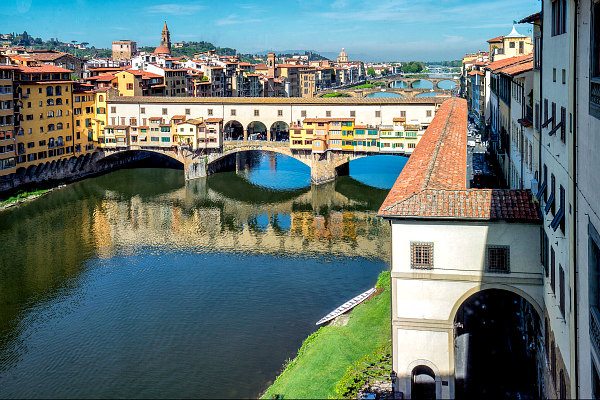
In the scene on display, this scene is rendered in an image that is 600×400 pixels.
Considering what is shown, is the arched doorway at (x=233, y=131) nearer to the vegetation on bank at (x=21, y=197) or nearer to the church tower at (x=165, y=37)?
the vegetation on bank at (x=21, y=197)

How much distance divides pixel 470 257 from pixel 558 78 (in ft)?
10.9

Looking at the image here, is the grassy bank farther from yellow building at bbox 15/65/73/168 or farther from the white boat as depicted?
yellow building at bbox 15/65/73/168

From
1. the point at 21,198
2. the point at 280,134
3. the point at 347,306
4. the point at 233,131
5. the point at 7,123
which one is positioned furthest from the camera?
the point at 233,131

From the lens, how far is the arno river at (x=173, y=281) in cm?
1541

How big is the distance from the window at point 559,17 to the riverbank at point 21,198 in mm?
28541

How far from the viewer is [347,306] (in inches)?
741

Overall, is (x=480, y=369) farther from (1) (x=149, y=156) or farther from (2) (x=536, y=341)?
(1) (x=149, y=156)

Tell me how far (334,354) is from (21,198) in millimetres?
24760

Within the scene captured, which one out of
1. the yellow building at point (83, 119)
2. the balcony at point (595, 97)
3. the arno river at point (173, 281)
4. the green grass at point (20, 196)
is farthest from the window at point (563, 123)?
the yellow building at point (83, 119)

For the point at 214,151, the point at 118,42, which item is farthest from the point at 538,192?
the point at 118,42

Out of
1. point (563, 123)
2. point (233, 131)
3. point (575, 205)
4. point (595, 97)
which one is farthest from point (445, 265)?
point (233, 131)

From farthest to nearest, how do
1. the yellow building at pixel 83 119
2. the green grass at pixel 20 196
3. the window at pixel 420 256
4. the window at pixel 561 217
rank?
1. the yellow building at pixel 83 119
2. the green grass at pixel 20 196
3. the window at pixel 420 256
4. the window at pixel 561 217

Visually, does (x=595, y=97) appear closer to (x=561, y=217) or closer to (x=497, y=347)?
(x=561, y=217)

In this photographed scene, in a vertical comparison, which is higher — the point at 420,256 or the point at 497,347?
the point at 420,256
